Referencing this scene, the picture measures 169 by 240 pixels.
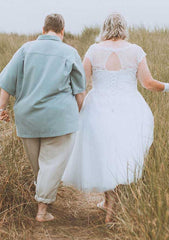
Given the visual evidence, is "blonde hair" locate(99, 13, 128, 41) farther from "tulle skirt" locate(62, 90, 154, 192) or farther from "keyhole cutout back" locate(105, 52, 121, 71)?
"tulle skirt" locate(62, 90, 154, 192)

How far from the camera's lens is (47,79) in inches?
121

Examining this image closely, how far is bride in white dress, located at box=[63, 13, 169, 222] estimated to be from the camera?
3271 mm

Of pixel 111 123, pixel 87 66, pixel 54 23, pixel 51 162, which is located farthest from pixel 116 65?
pixel 51 162

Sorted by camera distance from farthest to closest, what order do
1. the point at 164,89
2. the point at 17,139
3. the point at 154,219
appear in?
the point at 17,139
the point at 164,89
the point at 154,219

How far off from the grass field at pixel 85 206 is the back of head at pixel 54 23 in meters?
1.19

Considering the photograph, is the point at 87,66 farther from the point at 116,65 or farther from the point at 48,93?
the point at 48,93

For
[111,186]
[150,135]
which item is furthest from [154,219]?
[150,135]

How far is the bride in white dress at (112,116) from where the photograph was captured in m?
3.27

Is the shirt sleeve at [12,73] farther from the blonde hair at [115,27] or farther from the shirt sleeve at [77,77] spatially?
the blonde hair at [115,27]

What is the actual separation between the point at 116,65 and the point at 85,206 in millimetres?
1512

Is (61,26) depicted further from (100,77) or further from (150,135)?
(150,135)

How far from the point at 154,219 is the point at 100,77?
1.54 metres

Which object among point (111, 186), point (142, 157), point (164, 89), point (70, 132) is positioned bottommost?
point (111, 186)

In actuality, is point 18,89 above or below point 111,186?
above
